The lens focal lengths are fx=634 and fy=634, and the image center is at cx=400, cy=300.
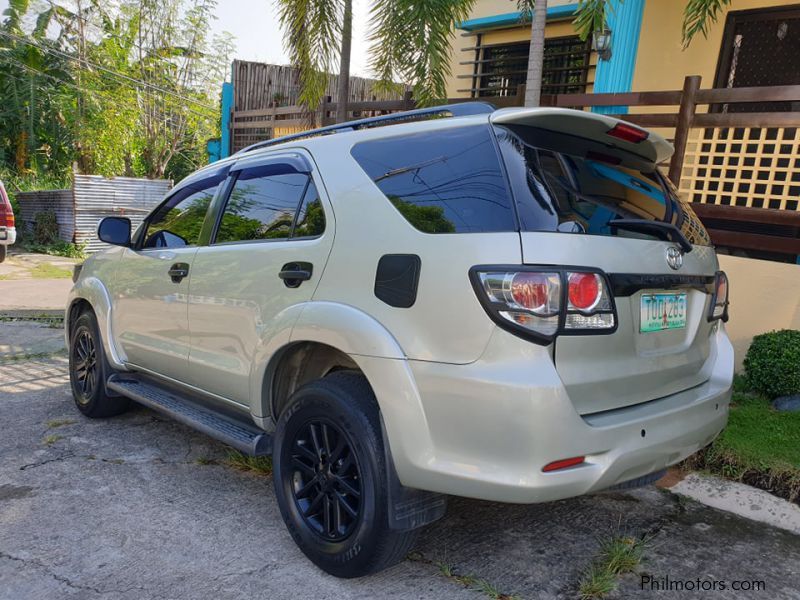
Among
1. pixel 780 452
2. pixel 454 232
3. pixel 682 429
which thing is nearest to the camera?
pixel 454 232

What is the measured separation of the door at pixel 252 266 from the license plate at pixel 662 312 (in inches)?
49.2

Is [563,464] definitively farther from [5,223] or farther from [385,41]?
[5,223]

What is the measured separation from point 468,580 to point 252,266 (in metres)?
1.67

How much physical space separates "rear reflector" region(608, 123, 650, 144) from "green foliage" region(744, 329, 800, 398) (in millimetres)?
2736

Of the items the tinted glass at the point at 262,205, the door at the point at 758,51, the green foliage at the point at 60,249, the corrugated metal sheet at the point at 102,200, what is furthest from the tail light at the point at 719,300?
the green foliage at the point at 60,249

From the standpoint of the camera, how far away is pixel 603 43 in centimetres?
720

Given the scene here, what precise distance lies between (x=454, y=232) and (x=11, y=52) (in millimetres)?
19564

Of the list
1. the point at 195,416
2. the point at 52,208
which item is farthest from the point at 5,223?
the point at 195,416

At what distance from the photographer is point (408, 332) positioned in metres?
2.24

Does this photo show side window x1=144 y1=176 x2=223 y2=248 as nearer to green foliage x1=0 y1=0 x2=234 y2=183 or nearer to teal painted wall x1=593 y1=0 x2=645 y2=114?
teal painted wall x1=593 y1=0 x2=645 y2=114

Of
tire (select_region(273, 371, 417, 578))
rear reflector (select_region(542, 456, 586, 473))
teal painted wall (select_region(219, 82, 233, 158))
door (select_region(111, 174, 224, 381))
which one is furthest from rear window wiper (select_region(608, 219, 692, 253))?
teal painted wall (select_region(219, 82, 233, 158))

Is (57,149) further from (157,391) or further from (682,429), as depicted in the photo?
(682,429)

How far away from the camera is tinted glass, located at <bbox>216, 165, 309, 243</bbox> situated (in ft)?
9.69

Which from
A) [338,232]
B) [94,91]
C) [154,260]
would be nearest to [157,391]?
[154,260]
